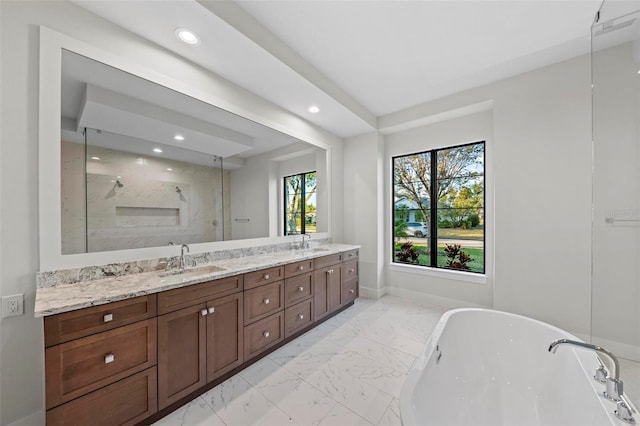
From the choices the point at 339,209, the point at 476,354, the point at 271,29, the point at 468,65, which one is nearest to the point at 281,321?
the point at 476,354

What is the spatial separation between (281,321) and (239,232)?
101 cm

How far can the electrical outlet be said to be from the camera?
139 centimetres

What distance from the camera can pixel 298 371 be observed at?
2117 millimetres

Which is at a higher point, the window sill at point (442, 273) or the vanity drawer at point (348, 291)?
the window sill at point (442, 273)

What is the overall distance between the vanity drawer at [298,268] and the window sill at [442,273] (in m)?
1.80

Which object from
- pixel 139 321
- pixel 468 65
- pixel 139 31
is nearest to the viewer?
pixel 139 321

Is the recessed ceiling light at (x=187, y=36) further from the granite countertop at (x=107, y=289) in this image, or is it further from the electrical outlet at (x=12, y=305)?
the electrical outlet at (x=12, y=305)

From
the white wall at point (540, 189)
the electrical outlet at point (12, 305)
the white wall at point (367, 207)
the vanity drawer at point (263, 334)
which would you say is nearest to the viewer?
the electrical outlet at point (12, 305)

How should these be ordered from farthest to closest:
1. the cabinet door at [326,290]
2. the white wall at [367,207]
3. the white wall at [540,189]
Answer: the white wall at [367,207], the cabinet door at [326,290], the white wall at [540,189]

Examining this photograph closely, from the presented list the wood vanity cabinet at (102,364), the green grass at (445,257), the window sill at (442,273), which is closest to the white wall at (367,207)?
the window sill at (442,273)

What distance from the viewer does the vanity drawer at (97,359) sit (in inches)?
47.9

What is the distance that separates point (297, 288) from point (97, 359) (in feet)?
5.31

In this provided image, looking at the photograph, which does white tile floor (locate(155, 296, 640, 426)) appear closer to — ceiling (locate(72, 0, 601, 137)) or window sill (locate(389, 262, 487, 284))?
window sill (locate(389, 262, 487, 284))

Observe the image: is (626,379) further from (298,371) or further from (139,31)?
Result: (139,31)
